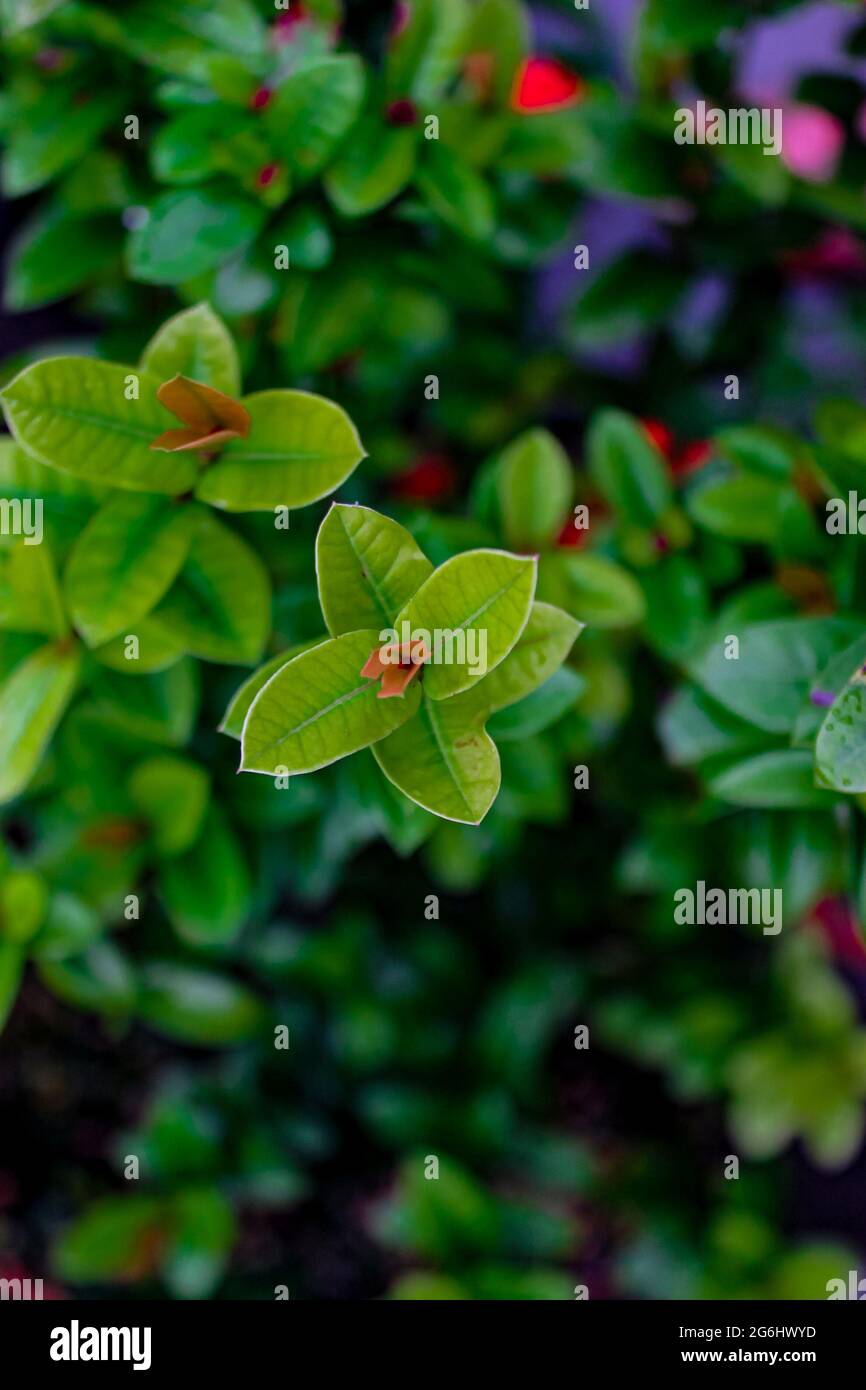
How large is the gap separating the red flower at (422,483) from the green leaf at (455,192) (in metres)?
0.34

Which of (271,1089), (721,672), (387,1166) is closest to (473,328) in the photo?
(721,672)

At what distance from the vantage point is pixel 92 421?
1.85ft

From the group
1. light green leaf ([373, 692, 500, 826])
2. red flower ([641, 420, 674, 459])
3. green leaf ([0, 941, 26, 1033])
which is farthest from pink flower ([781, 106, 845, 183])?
green leaf ([0, 941, 26, 1033])

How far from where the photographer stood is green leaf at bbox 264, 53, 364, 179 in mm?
638

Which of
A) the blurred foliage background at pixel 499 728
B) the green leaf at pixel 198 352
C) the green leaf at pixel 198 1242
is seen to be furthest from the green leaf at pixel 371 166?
the green leaf at pixel 198 1242

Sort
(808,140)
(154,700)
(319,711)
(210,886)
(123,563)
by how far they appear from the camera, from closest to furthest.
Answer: (319,711), (123,563), (154,700), (210,886), (808,140)

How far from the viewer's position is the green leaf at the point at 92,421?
0.55 meters

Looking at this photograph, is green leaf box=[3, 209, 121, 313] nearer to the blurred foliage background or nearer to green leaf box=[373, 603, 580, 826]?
the blurred foliage background

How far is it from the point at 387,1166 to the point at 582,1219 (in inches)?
8.1

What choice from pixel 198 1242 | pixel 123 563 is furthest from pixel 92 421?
pixel 198 1242

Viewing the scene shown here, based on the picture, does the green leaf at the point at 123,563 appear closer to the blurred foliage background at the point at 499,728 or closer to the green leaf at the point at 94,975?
the blurred foliage background at the point at 499,728

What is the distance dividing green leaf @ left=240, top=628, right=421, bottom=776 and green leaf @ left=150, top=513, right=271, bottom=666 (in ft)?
0.44

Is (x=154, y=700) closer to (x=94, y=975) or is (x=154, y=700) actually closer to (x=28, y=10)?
(x=94, y=975)

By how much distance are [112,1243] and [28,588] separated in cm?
64
